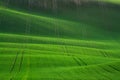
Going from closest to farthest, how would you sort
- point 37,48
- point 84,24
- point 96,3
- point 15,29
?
point 37,48, point 15,29, point 84,24, point 96,3

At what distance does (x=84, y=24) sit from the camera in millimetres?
57250

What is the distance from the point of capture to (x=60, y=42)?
44.9 meters

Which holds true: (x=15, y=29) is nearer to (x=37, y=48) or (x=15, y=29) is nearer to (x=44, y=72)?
(x=37, y=48)

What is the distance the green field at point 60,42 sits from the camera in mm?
30100

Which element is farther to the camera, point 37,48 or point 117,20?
point 117,20

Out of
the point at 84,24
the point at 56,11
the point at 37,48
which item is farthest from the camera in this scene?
the point at 56,11

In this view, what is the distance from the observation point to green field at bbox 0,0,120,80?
30.1 metres

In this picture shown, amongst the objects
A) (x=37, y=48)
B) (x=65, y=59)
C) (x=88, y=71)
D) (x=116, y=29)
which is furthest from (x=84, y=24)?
(x=88, y=71)

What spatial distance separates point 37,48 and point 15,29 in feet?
34.1

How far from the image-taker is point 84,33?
5231cm

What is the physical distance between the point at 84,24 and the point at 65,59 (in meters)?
22.6

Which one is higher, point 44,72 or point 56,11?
point 56,11

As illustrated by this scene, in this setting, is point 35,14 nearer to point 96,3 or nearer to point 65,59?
point 96,3

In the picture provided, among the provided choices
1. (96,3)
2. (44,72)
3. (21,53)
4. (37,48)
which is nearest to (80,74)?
(44,72)
